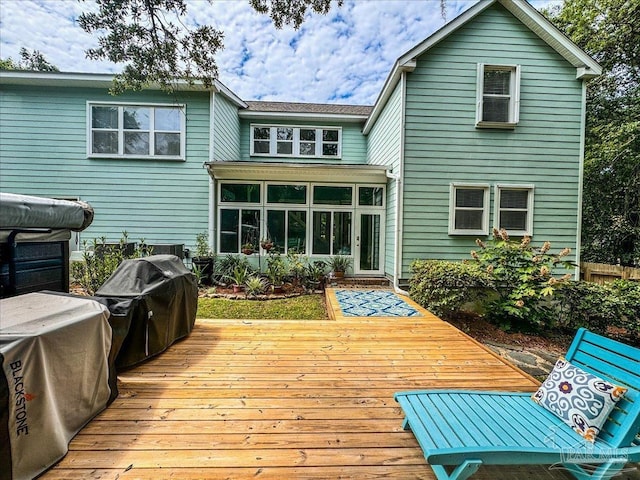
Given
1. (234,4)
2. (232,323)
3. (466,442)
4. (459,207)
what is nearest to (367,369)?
(466,442)

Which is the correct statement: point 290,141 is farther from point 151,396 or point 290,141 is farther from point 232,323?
point 151,396

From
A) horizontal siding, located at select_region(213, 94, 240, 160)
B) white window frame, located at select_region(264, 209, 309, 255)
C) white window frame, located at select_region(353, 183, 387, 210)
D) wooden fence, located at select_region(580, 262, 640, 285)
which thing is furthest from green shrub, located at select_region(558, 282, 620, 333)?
horizontal siding, located at select_region(213, 94, 240, 160)

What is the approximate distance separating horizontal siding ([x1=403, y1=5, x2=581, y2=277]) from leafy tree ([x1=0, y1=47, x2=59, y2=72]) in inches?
769

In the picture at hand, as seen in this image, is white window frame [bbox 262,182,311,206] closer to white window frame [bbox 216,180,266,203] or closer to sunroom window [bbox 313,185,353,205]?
white window frame [bbox 216,180,266,203]

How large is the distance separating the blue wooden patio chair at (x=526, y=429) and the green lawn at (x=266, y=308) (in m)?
3.47

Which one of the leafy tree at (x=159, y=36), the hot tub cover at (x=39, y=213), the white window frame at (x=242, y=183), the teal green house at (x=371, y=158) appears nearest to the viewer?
the hot tub cover at (x=39, y=213)

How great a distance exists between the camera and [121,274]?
3102mm

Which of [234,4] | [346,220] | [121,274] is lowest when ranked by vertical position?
[121,274]

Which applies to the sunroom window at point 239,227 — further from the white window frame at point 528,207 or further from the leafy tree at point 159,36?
the white window frame at point 528,207

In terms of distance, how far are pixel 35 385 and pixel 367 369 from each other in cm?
260

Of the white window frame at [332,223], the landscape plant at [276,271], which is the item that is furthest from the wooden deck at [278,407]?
the white window frame at [332,223]

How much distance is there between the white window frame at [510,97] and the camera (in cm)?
699

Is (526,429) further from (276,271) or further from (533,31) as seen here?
(533,31)

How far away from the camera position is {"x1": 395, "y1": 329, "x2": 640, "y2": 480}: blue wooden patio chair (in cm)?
152
